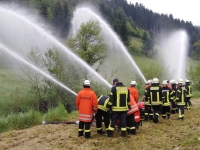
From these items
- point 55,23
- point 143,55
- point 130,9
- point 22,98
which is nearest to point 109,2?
point 130,9

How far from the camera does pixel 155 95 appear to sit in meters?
11.0

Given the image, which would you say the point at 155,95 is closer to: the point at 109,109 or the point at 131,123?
the point at 131,123

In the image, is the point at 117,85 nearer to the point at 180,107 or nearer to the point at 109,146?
the point at 109,146

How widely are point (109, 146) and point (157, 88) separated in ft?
14.3

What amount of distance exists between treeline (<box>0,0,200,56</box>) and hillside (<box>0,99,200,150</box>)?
39196mm

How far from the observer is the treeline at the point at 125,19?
60.0 m

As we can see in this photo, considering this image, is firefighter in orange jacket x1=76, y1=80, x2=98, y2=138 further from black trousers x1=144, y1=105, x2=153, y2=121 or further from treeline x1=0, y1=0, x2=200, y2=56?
treeline x1=0, y1=0, x2=200, y2=56

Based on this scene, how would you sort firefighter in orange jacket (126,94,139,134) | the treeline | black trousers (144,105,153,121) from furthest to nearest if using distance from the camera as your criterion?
the treeline
black trousers (144,105,153,121)
firefighter in orange jacket (126,94,139,134)

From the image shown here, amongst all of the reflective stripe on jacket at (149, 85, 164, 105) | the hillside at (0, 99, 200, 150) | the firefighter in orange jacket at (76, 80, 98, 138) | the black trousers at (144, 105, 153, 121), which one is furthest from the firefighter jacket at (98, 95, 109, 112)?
the black trousers at (144, 105, 153, 121)

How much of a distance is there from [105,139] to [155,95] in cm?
368

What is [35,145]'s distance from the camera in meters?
8.00

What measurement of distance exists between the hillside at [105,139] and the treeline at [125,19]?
129 ft

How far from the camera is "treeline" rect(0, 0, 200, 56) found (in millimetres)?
60000

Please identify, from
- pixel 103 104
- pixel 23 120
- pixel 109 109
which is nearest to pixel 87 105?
pixel 103 104
